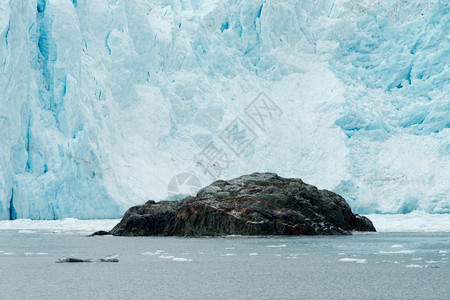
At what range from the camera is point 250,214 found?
1562 centimetres

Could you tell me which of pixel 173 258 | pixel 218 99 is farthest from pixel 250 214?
pixel 218 99

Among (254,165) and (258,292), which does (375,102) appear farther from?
(258,292)

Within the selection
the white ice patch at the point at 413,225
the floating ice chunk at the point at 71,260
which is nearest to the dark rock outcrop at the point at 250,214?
the white ice patch at the point at 413,225

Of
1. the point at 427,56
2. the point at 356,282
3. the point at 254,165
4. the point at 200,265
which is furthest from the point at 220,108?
the point at 356,282

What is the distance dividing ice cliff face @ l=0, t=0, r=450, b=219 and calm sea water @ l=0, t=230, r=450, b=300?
1223 cm

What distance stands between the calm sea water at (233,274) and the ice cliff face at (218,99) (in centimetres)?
1223

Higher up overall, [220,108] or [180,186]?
[220,108]

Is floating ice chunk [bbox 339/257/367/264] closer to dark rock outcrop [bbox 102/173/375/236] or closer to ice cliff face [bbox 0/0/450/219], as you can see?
dark rock outcrop [bbox 102/173/375/236]

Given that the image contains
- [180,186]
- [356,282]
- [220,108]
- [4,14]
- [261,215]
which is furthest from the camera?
[220,108]

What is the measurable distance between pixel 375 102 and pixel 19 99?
16648 mm

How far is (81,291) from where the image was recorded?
5.68 metres

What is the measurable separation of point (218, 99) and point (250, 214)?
48.3ft

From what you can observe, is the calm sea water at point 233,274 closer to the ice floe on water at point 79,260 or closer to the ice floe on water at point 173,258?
the ice floe on water at point 173,258

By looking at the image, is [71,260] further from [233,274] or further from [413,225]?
[413,225]
